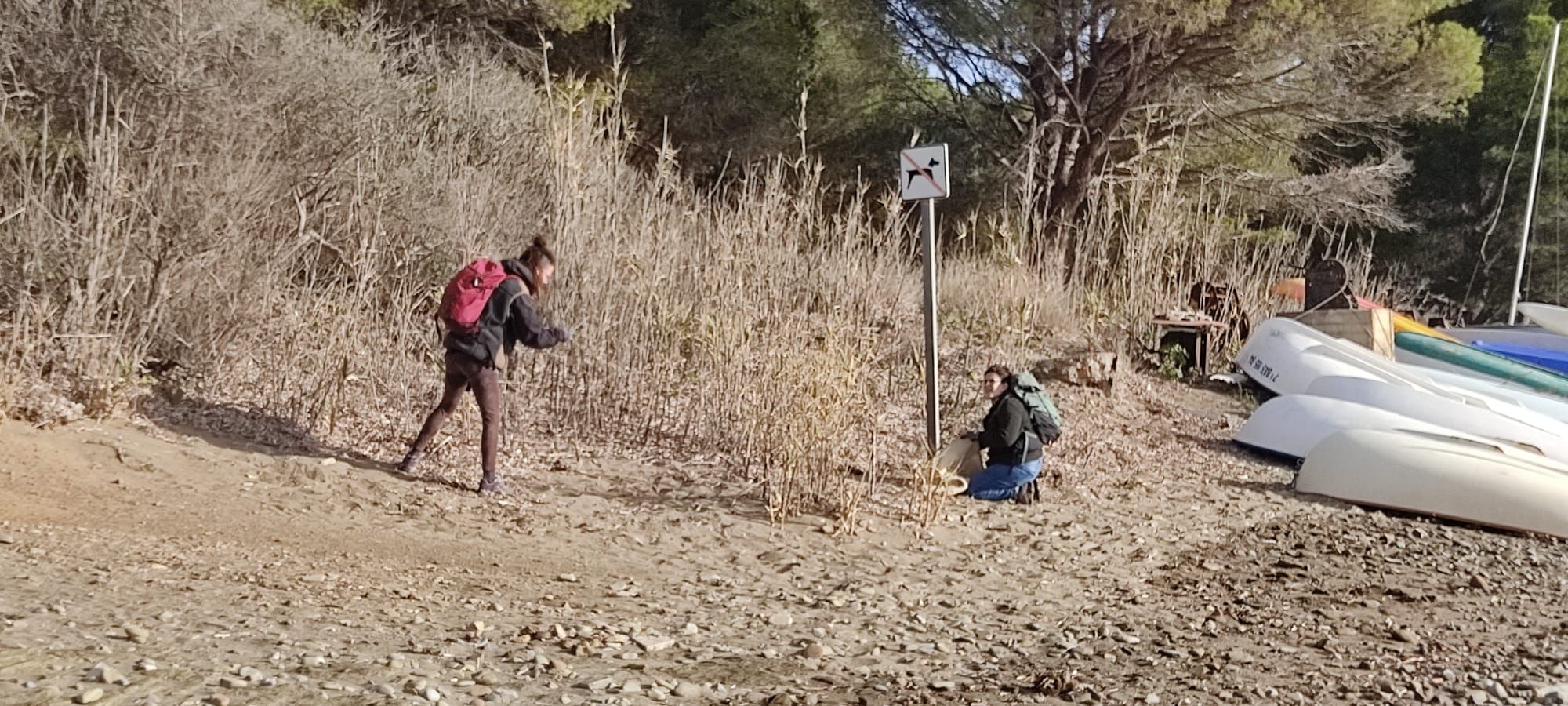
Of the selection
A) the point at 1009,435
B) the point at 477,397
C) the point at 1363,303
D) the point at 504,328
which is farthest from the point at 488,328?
the point at 1363,303

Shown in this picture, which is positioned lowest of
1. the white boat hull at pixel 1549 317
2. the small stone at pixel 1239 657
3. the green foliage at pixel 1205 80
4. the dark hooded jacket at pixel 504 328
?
the small stone at pixel 1239 657

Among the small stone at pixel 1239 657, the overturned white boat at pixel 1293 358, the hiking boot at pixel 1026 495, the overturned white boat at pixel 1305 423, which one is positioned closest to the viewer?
the small stone at pixel 1239 657

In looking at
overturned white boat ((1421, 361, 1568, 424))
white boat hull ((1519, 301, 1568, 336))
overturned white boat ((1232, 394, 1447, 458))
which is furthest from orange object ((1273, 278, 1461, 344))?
overturned white boat ((1232, 394, 1447, 458))

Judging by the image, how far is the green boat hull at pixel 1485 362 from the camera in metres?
13.1

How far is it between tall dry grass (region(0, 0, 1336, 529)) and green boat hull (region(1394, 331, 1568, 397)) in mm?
5502

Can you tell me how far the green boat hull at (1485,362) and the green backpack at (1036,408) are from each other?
25.7ft

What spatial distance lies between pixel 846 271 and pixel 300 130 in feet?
13.9

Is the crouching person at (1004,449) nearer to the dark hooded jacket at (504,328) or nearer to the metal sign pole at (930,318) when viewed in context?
the metal sign pole at (930,318)

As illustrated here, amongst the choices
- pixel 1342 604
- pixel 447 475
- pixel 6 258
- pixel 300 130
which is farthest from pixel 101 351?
pixel 1342 604

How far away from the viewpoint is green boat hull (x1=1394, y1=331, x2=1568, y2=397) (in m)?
13.1

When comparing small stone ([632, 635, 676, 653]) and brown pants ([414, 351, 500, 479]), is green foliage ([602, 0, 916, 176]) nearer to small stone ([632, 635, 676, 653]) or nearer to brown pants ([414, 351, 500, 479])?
brown pants ([414, 351, 500, 479])

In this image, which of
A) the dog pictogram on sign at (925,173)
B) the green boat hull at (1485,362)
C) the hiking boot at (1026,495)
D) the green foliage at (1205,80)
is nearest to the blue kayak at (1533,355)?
the green boat hull at (1485,362)

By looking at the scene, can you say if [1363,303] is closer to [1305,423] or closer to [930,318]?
[1305,423]

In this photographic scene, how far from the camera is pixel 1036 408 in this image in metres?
7.48
